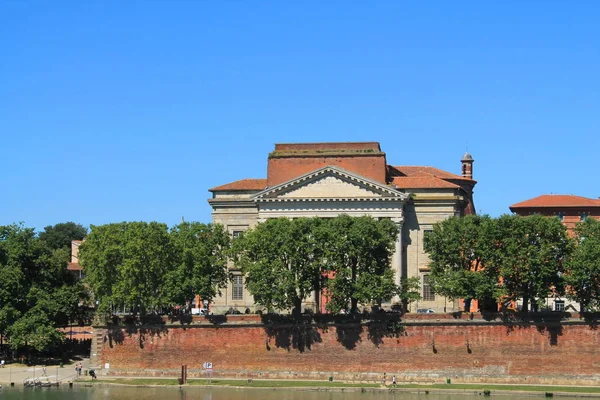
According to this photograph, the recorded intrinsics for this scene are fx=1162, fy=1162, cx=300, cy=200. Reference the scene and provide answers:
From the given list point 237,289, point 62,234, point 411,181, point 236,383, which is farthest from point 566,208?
point 62,234

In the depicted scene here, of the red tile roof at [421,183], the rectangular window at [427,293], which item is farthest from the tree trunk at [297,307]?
the red tile roof at [421,183]

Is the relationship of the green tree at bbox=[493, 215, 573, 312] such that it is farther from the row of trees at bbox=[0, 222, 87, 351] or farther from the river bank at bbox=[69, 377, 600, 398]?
the row of trees at bbox=[0, 222, 87, 351]

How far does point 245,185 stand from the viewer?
108 meters

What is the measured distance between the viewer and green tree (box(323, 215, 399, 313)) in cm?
8762

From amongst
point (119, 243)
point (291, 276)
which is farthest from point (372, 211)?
point (119, 243)

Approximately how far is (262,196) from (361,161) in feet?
31.4

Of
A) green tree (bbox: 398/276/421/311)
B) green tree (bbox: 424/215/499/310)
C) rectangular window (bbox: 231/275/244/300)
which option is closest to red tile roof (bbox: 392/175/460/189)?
green tree (bbox: 424/215/499/310)

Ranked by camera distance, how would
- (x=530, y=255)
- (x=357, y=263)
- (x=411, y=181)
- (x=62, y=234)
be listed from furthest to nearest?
1. (x=62, y=234)
2. (x=411, y=181)
3. (x=357, y=263)
4. (x=530, y=255)

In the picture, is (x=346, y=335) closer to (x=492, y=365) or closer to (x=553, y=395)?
(x=492, y=365)

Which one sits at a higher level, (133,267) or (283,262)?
(283,262)

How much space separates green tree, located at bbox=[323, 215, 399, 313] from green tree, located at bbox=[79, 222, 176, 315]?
42.4 ft

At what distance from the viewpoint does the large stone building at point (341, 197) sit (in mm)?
100500

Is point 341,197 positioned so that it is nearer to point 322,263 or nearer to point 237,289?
point 322,263

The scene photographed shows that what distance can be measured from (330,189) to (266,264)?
14.7 meters
